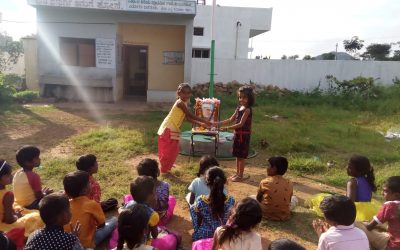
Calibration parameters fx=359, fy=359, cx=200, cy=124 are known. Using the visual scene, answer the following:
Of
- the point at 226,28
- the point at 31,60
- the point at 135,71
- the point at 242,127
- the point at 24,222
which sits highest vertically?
the point at 226,28

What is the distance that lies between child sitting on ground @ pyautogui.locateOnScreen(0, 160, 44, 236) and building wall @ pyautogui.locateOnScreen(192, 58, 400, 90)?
544 inches

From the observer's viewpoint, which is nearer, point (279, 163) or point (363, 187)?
point (363, 187)

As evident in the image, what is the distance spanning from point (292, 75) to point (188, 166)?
492 inches

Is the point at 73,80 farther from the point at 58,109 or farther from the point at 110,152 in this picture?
the point at 110,152

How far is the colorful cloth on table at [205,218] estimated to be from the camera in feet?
10.8

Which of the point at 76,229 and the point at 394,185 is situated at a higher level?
the point at 394,185

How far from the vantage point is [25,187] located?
3.66 m

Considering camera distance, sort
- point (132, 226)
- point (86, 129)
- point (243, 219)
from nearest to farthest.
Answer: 1. point (132, 226)
2. point (243, 219)
3. point (86, 129)

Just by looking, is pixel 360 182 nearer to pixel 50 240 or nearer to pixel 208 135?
pixel 50 240

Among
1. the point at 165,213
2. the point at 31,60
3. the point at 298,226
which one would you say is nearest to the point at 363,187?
the point at 298,226

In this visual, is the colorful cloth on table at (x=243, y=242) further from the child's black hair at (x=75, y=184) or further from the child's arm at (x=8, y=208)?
the child's arm at (x=8, y=208)

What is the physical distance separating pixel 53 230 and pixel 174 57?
496 inches

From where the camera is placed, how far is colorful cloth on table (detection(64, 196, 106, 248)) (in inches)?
120

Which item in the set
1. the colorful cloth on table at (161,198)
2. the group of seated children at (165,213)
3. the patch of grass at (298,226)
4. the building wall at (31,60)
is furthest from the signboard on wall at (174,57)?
the colorful cloth on table at (161,198)
